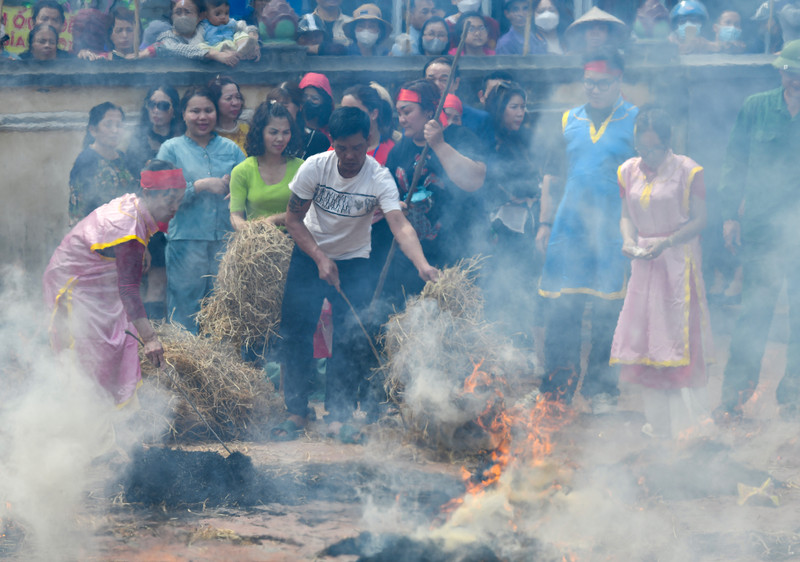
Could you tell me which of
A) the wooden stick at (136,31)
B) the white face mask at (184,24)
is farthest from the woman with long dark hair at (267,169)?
the wooden stick at (136,31)

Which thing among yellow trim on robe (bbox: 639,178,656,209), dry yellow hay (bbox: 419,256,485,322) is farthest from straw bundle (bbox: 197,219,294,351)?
yellow trim on robe (bbox: 639,178,656,209)

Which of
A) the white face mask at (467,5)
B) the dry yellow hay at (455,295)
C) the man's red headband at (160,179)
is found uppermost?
the white face mask at (467,5)

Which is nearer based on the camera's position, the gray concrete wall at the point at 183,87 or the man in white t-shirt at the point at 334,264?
→ the man in white t-shirt at the point at 334,264

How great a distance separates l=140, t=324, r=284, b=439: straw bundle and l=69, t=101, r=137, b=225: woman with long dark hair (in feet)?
4.16

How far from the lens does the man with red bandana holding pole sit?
559 cm

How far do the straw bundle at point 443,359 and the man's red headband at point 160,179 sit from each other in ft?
4.99

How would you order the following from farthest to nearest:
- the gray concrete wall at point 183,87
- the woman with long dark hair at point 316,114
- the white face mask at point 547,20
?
the white face mask at point 547,20
the gray concrete wall at point 183,87
the woman with long dark hair at point 316,114

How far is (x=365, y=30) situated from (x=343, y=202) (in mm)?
3301

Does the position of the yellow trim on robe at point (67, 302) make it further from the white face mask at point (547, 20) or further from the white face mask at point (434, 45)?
the white face mask at point (547, 20)

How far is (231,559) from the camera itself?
3566mm

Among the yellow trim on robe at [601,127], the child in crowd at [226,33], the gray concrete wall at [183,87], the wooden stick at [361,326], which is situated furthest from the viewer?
the gray concrete wall at [183,87]

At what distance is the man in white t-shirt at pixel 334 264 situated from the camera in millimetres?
5023

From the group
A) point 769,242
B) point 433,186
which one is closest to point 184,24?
point 433,186

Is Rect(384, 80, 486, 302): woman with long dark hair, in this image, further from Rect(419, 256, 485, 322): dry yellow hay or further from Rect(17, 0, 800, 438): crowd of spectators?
Rect(419, 256, 485, 322): dry yellow hay
